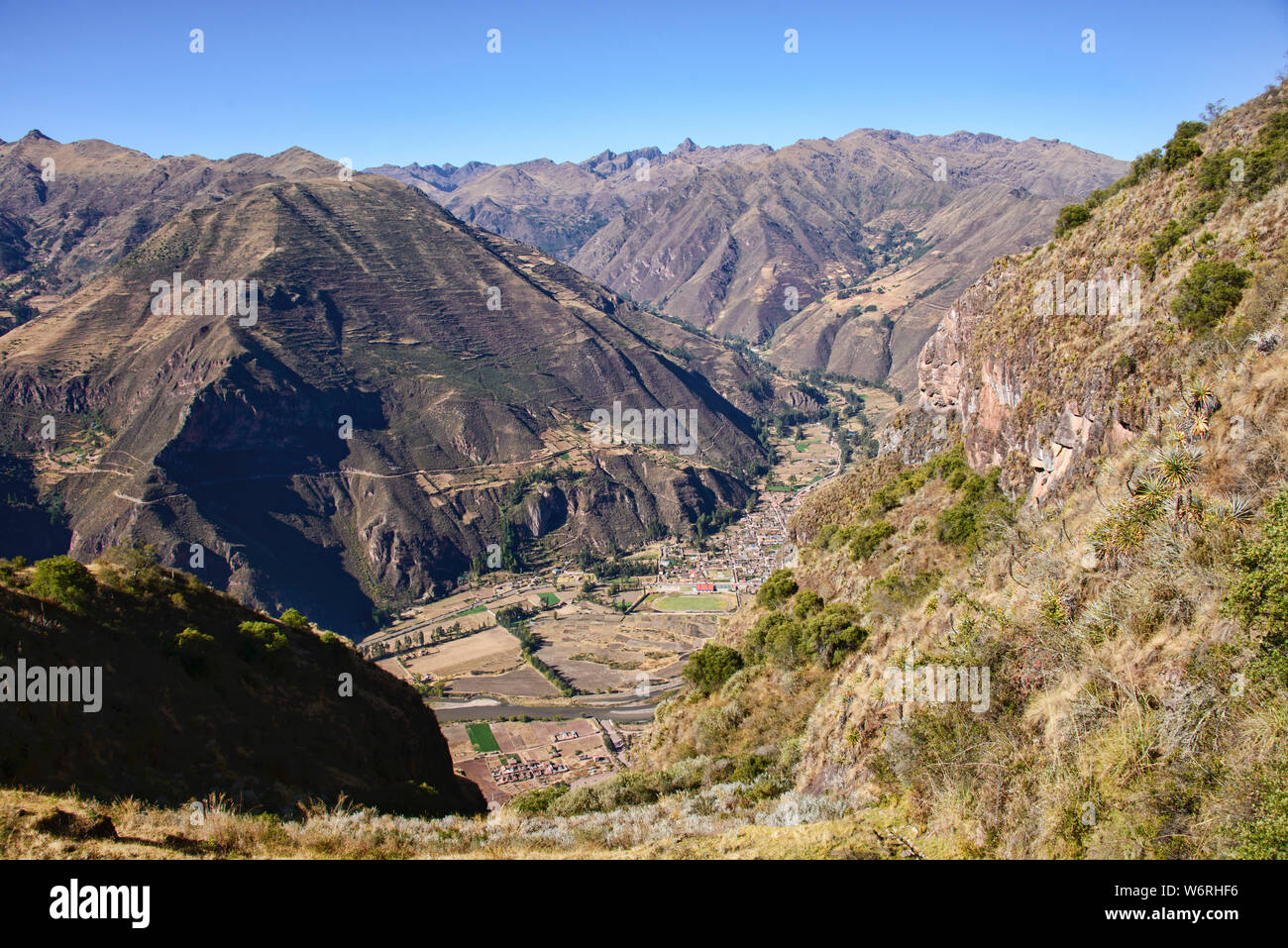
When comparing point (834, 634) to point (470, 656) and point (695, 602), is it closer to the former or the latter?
point (470, 656)

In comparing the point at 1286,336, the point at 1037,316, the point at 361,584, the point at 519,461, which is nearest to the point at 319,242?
the point at 519,461

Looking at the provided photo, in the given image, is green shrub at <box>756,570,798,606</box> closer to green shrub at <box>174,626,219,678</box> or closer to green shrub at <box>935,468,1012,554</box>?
green shrub at <box>935,468,1012,554</box>

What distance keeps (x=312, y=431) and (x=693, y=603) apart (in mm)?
95464

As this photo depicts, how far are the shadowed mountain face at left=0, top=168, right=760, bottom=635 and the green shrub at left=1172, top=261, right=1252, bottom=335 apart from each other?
124m

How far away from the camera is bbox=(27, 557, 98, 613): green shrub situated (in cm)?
1983

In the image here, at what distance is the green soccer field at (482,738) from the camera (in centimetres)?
7588

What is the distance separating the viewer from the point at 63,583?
20.5 meters

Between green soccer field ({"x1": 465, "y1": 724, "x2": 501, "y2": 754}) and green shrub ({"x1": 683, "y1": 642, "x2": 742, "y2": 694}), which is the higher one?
green shrub ({"x1": 683, "y1": 642, "x2": 742, "y2": 694})

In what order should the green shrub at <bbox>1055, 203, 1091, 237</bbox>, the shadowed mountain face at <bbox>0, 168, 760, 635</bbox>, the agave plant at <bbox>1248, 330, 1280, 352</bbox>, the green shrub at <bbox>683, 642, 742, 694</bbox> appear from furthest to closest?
the shadowed mountain face at <bbox>0, 168, 760, 635</bbox>
the green shrub at <bbox>1055, 203, 1091, 237</bbox>
the green shrub at <bbox>683, 642, 742, 694</bbox>
the agave plant at <bbox>1248, 330, 1280, 352</bbox>

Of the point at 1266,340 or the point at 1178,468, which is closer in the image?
the point at 1178,468

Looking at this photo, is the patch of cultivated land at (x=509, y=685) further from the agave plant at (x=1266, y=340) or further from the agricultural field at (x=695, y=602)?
the agave plant at (x=1266, y=340)

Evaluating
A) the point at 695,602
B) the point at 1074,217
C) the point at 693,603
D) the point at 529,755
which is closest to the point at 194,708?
the point at 1074,217

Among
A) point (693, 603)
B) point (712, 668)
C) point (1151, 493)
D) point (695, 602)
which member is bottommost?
point (693, 603)

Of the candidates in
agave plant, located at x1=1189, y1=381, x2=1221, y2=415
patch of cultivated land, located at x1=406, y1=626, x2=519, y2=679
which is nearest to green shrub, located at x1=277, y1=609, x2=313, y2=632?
agave plant, located at x1=1189, y1=381, x2=1221, y2=415
